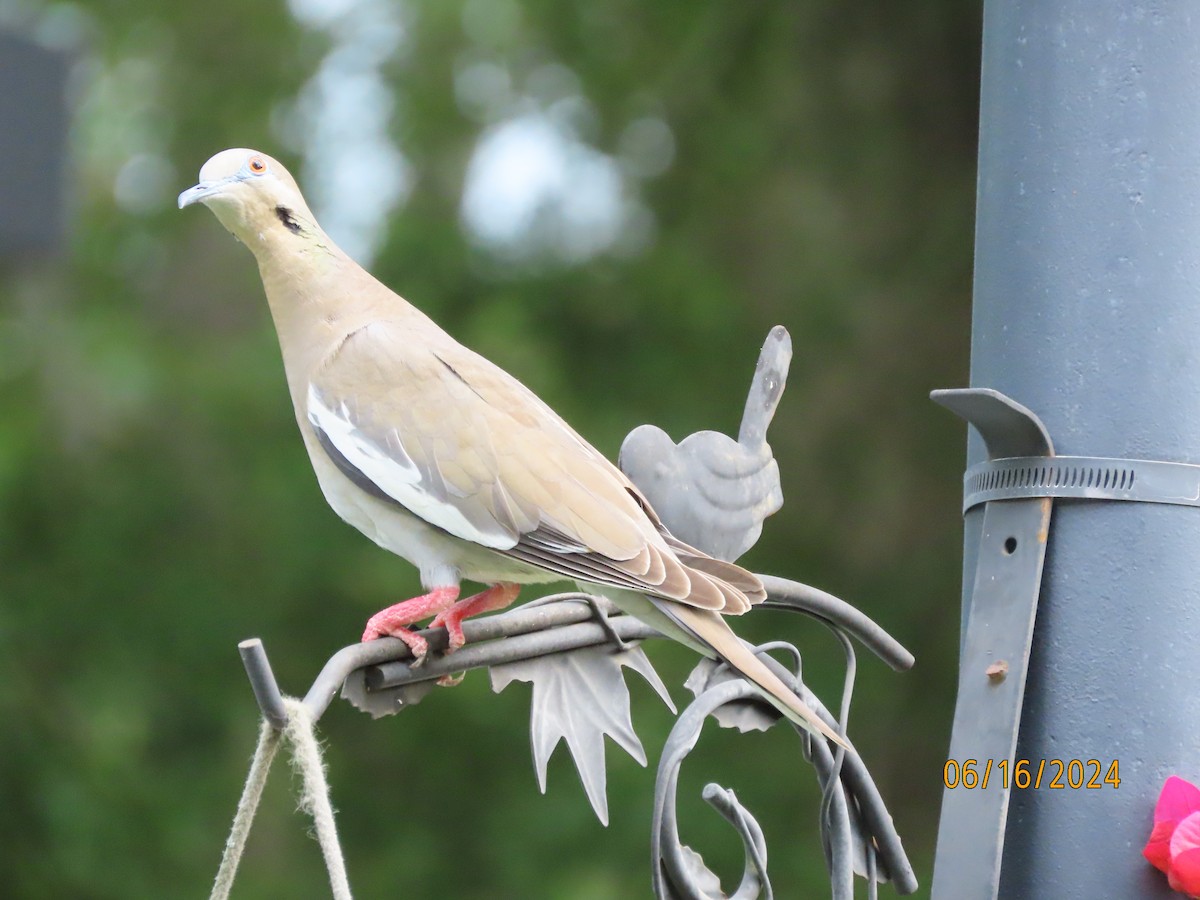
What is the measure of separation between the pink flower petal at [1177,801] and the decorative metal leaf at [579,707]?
0.56 meters

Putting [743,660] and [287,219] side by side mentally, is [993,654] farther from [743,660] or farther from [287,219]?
[287,219]

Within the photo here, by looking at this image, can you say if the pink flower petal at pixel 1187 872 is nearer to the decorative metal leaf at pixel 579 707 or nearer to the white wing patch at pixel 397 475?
the decorative metal leaf at pixel 579 707

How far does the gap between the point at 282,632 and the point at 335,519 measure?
0.51m

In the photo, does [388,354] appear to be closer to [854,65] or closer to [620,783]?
[620,783]

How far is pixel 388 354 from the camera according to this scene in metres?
2.38

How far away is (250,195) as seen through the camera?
2332 millimetres

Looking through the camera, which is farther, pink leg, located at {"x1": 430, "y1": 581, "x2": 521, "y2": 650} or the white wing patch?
the white wing patch

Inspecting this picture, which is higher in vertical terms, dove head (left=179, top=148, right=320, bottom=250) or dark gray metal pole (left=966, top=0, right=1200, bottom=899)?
dove head (left=179, top=148, right=320, bottom=250)

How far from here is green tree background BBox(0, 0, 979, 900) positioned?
18.2ft

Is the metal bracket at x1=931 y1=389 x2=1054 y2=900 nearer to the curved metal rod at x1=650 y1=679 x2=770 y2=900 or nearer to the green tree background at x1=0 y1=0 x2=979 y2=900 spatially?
the curved metal rod at x1=650 y1=679 x2=770 y2=900

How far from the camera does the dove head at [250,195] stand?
2.30m

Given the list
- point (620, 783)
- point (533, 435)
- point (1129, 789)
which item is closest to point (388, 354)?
point (533, 435)

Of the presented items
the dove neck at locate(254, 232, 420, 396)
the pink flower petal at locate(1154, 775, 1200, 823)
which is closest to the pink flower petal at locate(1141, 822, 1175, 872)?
the pink flower petal at locate(1154, 775, 1200, 823)

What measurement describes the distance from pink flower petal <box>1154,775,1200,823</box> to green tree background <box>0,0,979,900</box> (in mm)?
3666
